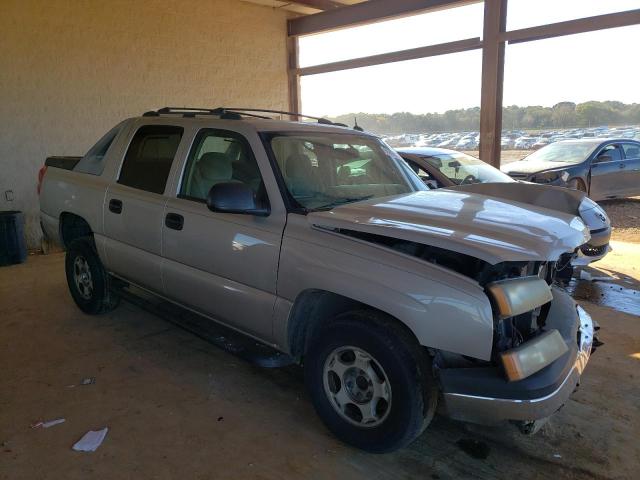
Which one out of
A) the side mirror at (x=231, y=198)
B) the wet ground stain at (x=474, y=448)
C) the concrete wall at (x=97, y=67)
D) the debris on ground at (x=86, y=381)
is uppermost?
the concrete wall at (x=97, y=67)

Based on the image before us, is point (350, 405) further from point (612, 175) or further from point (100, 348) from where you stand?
point (612, 175)

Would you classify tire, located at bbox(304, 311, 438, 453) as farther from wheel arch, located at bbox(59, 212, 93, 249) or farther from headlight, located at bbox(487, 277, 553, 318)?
wheel arch, located at bbox(59, 212, 93, 249)

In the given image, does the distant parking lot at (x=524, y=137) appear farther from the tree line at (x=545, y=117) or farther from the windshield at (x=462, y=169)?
the windshield at (x=462, y=169)

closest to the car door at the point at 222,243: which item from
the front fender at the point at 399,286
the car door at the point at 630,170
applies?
the front fender at the point at 399,286

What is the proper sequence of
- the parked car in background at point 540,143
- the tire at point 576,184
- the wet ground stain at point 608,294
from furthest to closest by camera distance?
the parked car in background at point 540,143, the tire at point 576,184, the wet ground stain at point 608,294

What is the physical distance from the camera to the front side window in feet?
11.6

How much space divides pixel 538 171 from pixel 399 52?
3737 millimetres

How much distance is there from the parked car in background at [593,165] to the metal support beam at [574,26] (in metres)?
2.51

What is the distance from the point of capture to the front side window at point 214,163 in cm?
354

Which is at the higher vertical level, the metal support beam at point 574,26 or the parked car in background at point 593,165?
the metal support beam at point 574,26

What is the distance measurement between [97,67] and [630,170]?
11.1m

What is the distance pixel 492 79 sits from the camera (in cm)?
898

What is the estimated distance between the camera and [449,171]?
22.4 ft

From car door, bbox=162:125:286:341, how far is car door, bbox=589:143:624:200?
9374 mm
